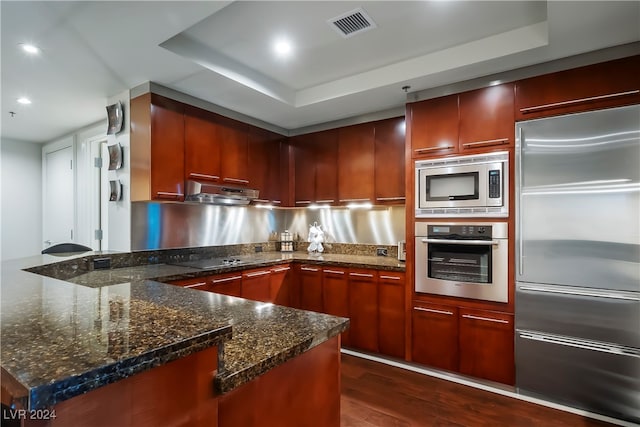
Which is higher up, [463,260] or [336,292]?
[463,260]

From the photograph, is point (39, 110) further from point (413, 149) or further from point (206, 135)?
point (413, 149)

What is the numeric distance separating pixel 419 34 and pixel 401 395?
→ 271 centimetres

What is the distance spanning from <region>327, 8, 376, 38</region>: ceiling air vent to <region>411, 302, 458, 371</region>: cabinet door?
7.49 feet

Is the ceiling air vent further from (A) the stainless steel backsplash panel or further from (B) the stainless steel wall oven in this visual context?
(A) the stainless steel backsplash panel

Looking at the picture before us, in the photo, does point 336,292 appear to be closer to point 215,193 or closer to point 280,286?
point 280,286

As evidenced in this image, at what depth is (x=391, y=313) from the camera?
123 inches

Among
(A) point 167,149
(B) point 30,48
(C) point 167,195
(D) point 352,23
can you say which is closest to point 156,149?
(A) point 167,149

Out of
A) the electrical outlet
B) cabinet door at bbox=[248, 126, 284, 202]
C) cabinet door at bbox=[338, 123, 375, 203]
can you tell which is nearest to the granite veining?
cabinet door at bbox=[248, 126, 284, 202]

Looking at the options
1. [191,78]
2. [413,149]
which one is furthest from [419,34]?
[191,78]

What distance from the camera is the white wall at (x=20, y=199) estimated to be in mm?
4625

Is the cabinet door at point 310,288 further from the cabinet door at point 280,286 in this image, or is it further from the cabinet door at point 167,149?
the cabinet door at point 167,149

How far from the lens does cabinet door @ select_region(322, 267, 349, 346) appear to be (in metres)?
3.39

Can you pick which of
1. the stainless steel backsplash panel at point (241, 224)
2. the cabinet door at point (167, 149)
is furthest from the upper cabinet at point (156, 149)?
the stainless steel backsplash panel at point (241, 224)

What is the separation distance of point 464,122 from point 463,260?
1178 mm
